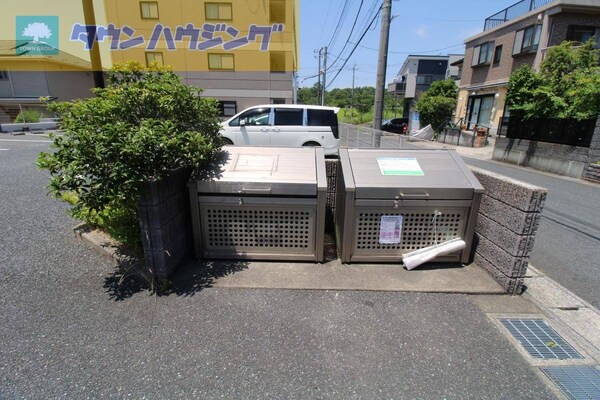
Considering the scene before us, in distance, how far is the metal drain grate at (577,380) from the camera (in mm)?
1920

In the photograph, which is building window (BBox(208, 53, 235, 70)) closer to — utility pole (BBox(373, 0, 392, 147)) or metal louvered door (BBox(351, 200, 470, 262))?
utility pole (BBox(373, 0, 392, 147))

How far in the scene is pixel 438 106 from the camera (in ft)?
74.0

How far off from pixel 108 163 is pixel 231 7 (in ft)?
77.2

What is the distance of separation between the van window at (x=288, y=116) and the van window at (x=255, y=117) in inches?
12.1

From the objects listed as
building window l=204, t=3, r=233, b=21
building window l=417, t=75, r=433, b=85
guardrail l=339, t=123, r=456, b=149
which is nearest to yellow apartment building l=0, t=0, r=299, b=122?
building window l=204, t=3, r=233, b=21

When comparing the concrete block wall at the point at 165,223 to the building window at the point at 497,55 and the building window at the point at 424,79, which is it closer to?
the building window at the point at 497,55

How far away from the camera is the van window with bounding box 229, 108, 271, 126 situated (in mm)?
9531

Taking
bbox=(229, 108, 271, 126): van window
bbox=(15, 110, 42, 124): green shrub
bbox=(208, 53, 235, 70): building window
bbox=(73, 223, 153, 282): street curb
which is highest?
bbox=(208, 53, 235, 70): building window

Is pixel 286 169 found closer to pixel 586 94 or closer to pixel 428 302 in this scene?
pixel 428 302

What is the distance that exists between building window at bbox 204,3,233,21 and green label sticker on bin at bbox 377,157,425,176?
75.6 feet

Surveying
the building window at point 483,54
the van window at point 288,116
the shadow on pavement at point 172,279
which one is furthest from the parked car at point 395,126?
the shadow on pavement at point 172,279

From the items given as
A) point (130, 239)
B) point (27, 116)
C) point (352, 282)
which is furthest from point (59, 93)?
point (352, 282)

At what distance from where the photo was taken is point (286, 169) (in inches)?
131

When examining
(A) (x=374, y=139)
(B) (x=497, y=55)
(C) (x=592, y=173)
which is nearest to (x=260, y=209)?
(A) (x=374, y=139)
